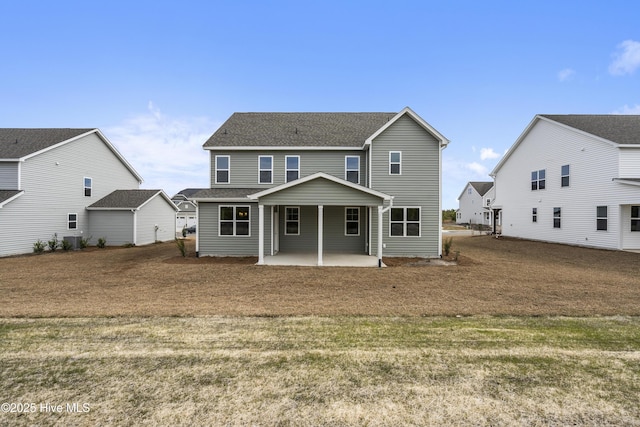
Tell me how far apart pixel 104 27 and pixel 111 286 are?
17661 mm

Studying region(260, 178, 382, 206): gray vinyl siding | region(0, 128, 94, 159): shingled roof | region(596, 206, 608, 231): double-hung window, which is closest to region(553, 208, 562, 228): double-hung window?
region(596, 206, 608, 231): double-hung window

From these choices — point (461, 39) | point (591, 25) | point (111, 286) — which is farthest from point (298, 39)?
point (111, 286)

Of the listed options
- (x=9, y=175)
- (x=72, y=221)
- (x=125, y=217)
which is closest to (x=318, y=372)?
(x=125, y=217)

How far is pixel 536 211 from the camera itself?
22.8m

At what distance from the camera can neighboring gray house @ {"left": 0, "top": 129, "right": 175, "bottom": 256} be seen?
16.0m

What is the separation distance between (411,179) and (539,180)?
15082mm

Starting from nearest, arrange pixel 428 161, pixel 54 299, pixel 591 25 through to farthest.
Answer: pixel 54 299
pixel 428 161
pixel 591 25

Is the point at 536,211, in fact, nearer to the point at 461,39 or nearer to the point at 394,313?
the point at 461,39

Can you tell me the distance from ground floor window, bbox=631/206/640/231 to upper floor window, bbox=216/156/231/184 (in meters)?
24.0

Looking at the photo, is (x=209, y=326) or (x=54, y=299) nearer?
(x=209, y=326)

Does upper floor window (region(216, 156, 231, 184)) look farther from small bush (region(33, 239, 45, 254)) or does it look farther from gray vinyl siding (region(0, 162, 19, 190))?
gray vinyl siding (region(0, 162, 19, 190))

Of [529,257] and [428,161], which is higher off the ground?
[428,161]

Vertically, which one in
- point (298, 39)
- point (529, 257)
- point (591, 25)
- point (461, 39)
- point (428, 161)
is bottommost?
point (529, 257)

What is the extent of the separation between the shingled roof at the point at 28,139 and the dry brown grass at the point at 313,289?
844 centimetres
